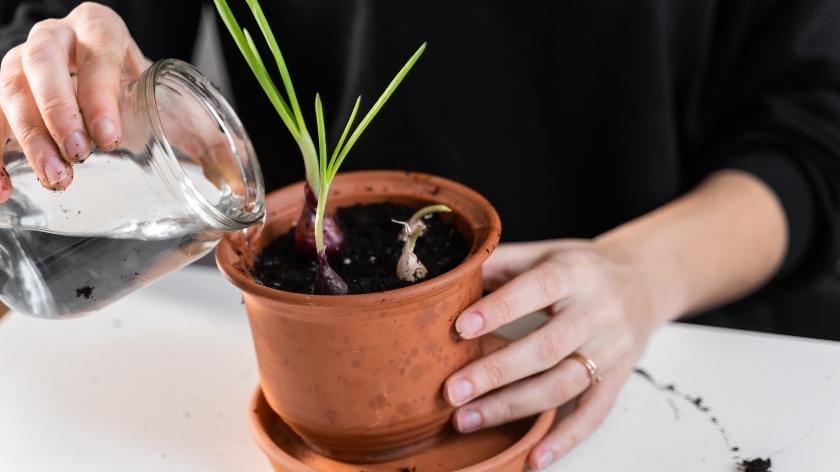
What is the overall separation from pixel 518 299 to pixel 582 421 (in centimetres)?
12

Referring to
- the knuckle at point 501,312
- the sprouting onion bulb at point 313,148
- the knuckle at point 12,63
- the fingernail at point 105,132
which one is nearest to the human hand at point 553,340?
the knuckle at point 501,312

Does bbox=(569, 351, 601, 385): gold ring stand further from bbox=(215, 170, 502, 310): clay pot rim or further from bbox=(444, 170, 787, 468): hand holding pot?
bbox=(215, 170, 502, 310): clay pot rim

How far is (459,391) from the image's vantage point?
58 cm

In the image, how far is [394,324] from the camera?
1.74 feet

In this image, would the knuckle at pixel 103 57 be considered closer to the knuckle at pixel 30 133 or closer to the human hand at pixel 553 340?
the knuckle at pixel 30 133

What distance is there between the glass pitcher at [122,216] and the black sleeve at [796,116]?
597 mm

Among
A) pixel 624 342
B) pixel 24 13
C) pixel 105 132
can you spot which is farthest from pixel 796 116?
pixel 24 13

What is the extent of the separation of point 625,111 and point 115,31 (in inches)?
22.8

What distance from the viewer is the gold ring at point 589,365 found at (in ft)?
2.15

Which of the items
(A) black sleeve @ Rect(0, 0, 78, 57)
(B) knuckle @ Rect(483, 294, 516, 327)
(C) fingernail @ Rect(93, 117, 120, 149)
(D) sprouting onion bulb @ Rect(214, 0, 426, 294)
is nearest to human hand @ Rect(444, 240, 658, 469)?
(B) knuckle @ Rect(483, 294, 516, 327)

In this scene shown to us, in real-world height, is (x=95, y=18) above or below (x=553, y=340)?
above

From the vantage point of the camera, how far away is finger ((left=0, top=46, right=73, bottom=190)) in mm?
522

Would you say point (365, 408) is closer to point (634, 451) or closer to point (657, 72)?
point (634, 451)

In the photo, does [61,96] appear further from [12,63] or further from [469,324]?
[469,324]
